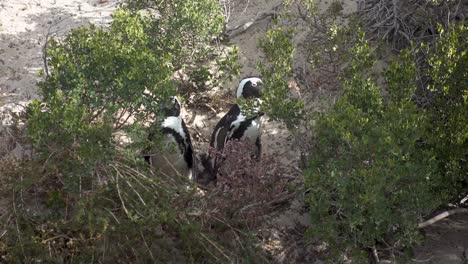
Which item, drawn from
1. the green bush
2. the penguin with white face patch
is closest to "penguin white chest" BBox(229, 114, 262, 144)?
the penguin with white face patch

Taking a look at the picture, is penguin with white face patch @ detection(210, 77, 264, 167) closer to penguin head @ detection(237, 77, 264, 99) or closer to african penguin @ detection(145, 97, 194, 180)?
penguin head @ detection(237, 77, 264, 99)

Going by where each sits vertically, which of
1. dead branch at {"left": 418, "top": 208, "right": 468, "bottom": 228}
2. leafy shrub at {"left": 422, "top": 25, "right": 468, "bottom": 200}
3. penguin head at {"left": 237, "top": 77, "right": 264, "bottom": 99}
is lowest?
dead branch at {"left": 418, "top": 208, "right": 468, "bottom": 228}

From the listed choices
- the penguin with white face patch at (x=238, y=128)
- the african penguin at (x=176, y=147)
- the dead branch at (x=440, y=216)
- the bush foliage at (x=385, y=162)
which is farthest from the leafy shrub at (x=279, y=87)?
the dead branch at (x=440, y=216)

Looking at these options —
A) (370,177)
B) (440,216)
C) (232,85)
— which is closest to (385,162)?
(370,177)

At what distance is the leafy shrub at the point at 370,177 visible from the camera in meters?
4.56

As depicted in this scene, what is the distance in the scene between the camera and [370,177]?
446cm

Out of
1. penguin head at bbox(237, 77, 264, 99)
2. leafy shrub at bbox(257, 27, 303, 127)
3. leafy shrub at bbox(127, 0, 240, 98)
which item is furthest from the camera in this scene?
leafy shrub at bbox(127, 0, 240, 98)

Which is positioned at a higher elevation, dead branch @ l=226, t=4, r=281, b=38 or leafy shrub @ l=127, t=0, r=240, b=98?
leafy shrub @ l=127, t=0, r=240, b=98

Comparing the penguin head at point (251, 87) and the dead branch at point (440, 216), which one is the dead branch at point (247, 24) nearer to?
the penguin head at point (251, 87)

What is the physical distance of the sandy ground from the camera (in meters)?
5.68

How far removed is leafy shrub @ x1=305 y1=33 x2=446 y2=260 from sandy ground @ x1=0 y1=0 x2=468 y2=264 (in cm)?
64

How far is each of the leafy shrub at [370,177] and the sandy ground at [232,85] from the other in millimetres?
640

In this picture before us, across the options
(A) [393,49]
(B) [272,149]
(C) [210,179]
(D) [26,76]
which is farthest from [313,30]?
(D) [26,76]

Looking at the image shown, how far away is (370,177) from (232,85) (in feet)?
11.5
